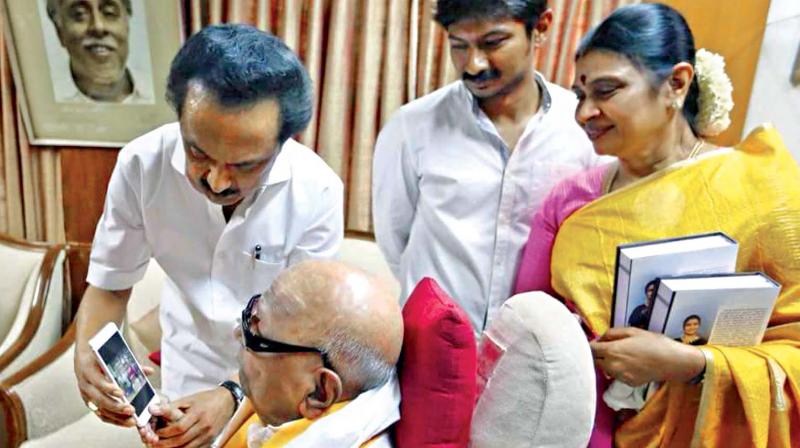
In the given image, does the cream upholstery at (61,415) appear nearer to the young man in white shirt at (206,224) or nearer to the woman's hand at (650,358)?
the young man in white shirt at (206,224)

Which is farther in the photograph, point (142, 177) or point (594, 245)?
point (142, 177)

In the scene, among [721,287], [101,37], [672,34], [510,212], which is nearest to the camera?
[721,287]

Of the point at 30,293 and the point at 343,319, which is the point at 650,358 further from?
Answer: the point at 30,293

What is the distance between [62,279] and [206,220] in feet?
4.72

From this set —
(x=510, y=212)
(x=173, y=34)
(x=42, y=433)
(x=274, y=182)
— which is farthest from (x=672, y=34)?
(x=42, y=433)

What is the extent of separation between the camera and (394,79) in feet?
7.68

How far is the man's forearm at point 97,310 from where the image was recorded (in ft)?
4.50

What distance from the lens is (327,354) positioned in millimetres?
972

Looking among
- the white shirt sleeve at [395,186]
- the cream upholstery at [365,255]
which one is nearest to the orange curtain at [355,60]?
the cream upholstery at [365,255]

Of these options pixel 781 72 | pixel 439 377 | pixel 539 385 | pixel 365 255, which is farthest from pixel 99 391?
pixel 781 72

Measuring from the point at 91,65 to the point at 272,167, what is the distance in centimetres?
145

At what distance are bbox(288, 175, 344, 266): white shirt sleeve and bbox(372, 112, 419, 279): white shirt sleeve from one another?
212 mm

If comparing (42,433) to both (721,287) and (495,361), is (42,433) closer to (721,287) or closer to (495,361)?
(495,361)

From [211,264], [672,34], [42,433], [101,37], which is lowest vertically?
[42,433]
